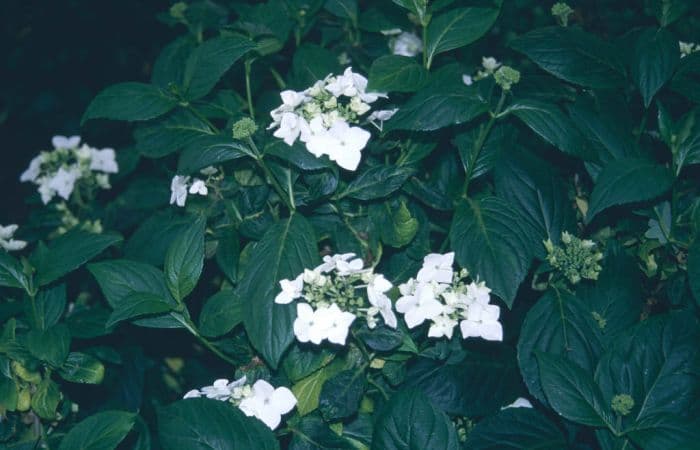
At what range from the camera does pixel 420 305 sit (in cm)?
159

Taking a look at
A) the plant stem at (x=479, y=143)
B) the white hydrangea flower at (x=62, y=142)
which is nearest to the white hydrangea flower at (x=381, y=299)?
the plant stem at (x=479, y=143)

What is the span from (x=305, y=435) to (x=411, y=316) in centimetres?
39

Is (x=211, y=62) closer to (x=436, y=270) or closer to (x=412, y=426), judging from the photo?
(x=436, y=270)

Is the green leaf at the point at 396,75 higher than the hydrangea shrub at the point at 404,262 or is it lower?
higher

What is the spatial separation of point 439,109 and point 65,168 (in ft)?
4.65

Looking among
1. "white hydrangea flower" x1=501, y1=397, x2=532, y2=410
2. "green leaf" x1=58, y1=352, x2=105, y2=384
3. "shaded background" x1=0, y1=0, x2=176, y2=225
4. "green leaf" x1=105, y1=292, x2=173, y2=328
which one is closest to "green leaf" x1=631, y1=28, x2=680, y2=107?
"white hydrangea flower" x1=501, y1=397, x2=532, y2=410

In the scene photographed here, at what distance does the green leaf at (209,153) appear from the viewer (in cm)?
166

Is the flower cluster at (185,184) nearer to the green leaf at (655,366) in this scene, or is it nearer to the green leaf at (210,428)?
the green leaf at (210,428)

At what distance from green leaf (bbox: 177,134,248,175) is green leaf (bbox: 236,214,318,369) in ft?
0.65

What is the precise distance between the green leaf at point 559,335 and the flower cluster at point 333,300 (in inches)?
12.8

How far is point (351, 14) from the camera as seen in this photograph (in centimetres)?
231

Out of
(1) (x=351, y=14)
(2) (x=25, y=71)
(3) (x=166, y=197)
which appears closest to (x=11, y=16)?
(2) (x=25, y=71)

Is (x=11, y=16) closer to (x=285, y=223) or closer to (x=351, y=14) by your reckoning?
(x=351, y=14)

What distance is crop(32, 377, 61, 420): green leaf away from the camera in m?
1.88
